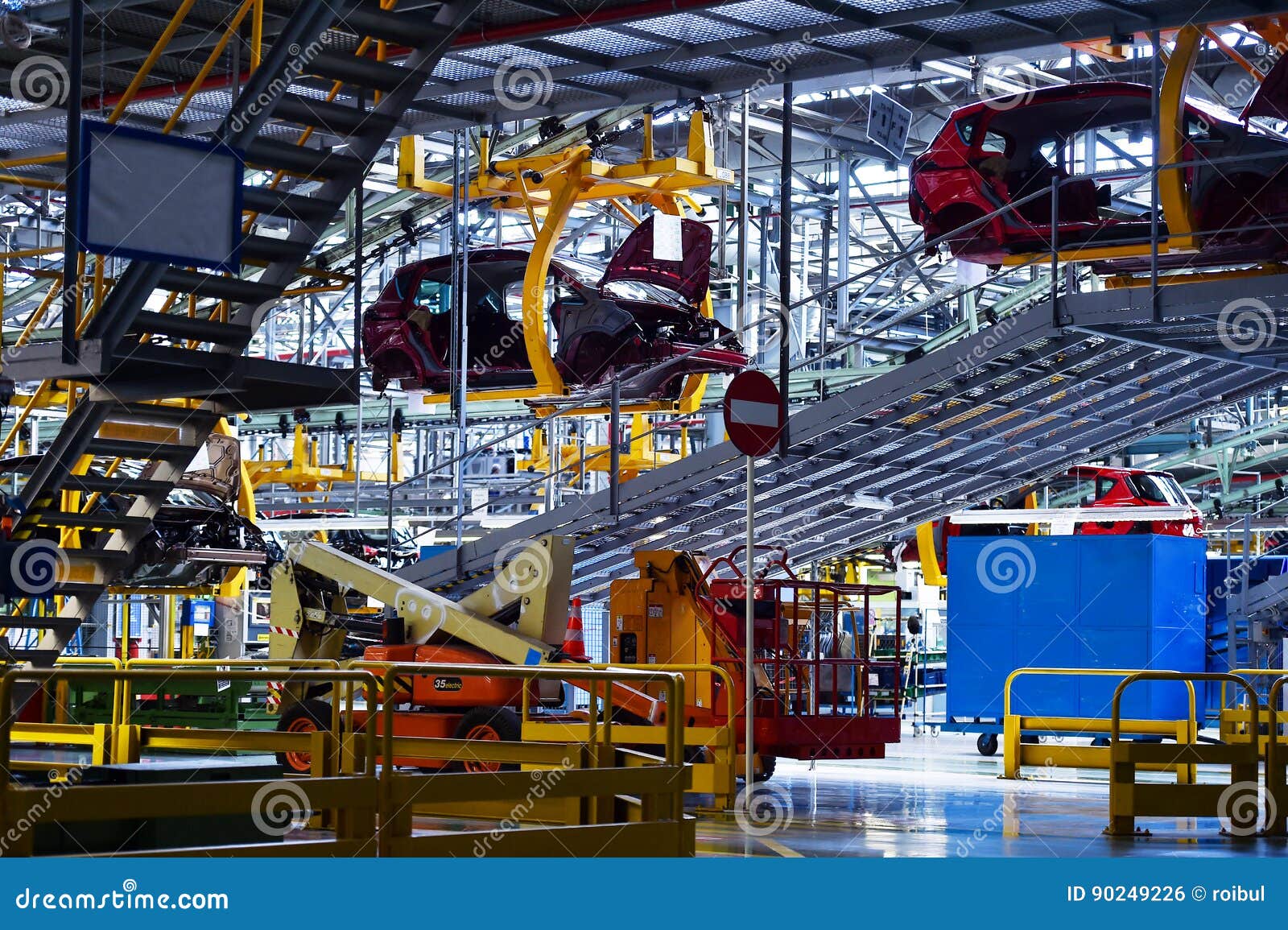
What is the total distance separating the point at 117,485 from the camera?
980cm

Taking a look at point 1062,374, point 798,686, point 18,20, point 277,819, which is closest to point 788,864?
point 277,819

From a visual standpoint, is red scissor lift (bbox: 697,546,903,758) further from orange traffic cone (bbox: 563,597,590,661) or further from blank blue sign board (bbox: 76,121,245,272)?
blank blue sign board (bbox: 76,121,245,272)

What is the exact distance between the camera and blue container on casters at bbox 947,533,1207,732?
684 inches

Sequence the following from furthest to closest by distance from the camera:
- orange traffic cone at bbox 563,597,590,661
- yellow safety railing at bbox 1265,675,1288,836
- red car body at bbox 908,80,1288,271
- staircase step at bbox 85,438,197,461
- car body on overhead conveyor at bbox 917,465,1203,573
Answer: car body on overhead conveyor at bbox 917,465,1203,573 → orange traffic cone at bbox 563,597,590,661 → red car body at bbox 908,80,1288,271 → yellow safety railing at bbox 1265,675,1288,836 → staircase step at bbox 85,438,197,461

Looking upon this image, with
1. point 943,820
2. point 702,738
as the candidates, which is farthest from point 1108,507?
point 943,820

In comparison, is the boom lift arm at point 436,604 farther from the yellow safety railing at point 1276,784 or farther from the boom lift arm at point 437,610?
the yellow safety railing at point 1276,784

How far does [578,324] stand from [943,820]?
7.95 metres

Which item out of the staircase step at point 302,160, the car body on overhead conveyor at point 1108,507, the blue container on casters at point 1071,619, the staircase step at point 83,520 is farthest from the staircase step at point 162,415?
the car body on overhead conveyor at point 1108,507

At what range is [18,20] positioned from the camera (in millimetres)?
10562

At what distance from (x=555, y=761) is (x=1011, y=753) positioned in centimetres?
614

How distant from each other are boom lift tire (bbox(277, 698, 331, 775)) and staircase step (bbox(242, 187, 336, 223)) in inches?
176

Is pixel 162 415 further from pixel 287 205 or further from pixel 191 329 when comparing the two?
pixel 287 205

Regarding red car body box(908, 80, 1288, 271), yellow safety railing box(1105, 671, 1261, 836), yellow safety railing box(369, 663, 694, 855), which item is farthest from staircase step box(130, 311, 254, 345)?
red car body box(908, 80, 1288, 271)

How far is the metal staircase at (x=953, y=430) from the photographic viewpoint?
12.9 meters
